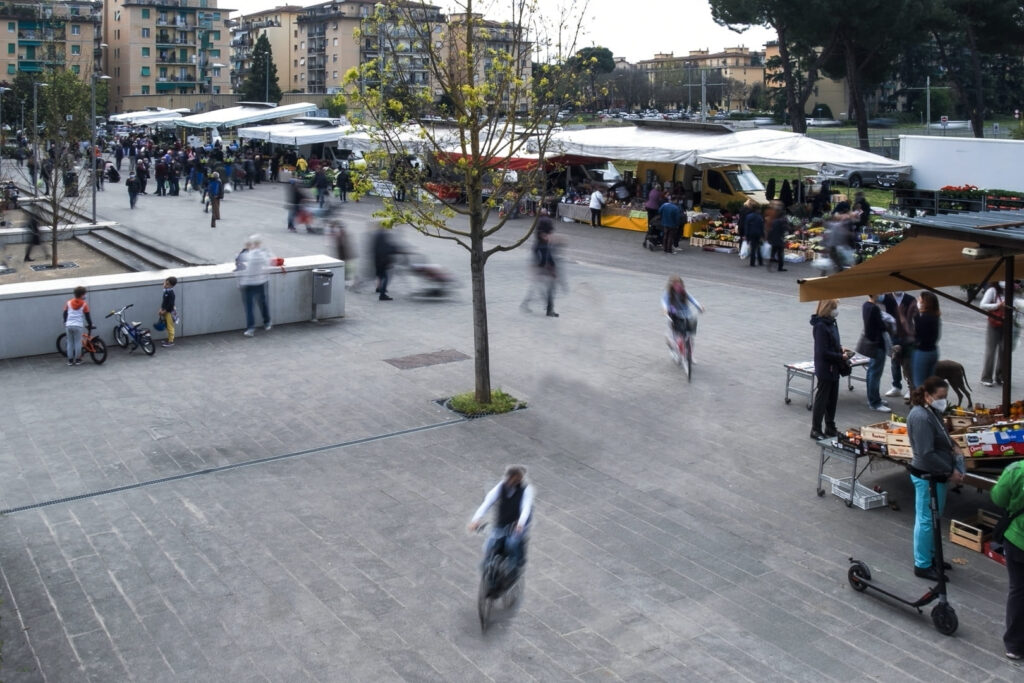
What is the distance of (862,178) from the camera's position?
135 ft

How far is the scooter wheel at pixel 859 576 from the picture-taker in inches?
299

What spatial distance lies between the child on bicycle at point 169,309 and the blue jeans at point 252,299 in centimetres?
106

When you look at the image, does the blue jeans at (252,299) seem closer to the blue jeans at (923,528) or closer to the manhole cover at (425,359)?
the manhole cover at (425,359)

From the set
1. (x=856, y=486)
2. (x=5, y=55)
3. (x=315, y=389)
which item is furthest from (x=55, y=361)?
(x=5, y=55)

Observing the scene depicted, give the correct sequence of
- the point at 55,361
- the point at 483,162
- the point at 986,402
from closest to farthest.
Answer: the point at 483,162
the point at 986,402
the point at 55,361

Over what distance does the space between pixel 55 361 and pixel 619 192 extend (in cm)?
2055

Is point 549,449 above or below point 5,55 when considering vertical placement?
below

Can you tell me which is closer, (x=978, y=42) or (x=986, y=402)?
(x=986, y=402)

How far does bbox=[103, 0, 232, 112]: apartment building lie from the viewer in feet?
375

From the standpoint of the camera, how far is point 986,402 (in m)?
12.6

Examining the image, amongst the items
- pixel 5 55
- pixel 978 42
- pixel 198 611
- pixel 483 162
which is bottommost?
pixel 198 611

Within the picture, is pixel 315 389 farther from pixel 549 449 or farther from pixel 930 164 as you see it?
pixel 930 164

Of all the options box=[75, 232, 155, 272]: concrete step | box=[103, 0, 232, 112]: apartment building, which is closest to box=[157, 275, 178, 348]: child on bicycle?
box=[75, 232, 155, 272]: concrete step

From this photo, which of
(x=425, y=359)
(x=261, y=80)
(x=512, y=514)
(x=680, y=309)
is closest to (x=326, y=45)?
(x=261, y=80)
